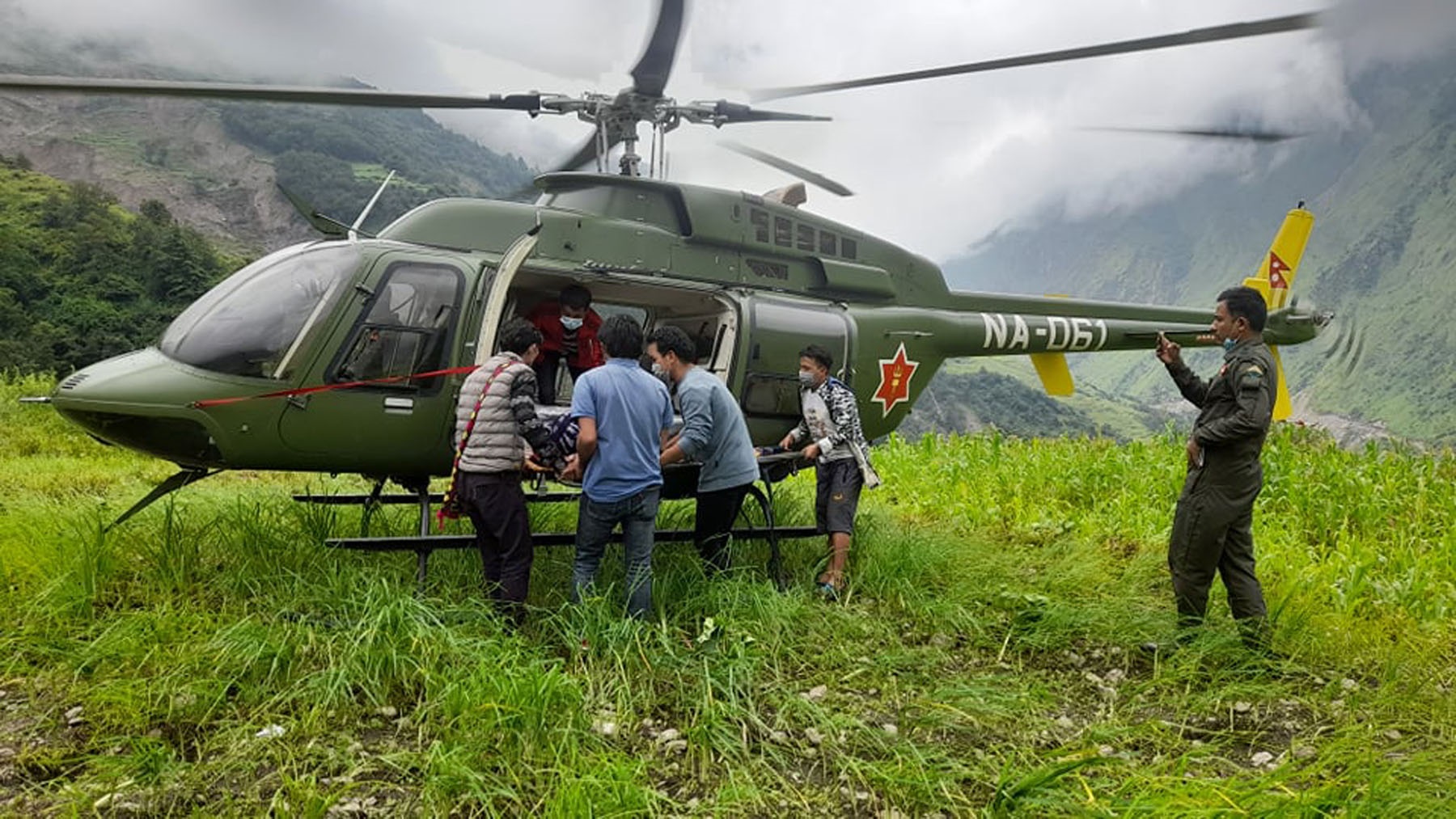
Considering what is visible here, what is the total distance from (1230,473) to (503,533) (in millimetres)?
3572

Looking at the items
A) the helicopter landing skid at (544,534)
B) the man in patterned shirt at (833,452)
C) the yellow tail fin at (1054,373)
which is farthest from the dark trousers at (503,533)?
the yellow tail fin at (1054,373)

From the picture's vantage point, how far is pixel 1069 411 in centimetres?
8806

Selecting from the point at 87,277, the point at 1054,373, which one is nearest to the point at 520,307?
the point at 1054,373

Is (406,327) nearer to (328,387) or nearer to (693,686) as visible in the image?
(328,387)

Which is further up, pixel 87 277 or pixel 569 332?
pixel 569 332

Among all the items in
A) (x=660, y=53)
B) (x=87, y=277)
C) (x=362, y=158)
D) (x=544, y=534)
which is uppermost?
(x=362, y=158)

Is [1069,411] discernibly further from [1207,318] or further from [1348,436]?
[1348,436]

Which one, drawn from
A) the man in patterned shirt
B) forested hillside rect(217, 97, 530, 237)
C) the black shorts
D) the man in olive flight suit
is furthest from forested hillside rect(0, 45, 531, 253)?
the man in olive flight suit

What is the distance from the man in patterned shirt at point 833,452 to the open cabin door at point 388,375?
2157mm

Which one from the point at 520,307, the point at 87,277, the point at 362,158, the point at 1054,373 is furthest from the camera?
the point at 362,158

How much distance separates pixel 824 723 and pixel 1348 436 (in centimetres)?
248

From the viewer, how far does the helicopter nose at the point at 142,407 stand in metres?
4.13

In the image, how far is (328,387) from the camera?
4488 mm

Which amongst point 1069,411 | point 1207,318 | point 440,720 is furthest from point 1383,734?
point 1069,411
